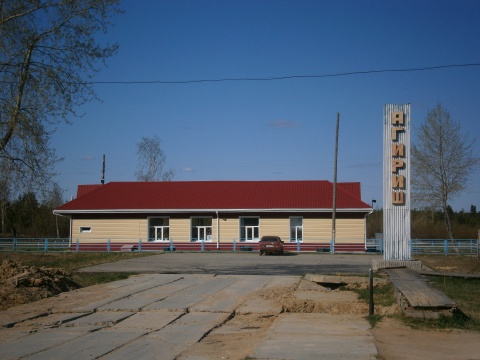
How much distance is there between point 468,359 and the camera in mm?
7891

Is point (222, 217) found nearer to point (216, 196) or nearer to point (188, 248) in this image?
point (216, 196)

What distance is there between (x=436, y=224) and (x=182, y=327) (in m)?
41.3

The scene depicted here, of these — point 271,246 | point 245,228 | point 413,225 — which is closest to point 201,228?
point 245,228

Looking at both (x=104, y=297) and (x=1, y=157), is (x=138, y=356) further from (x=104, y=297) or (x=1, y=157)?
(x=1, y=157)

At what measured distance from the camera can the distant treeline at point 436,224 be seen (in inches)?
1764

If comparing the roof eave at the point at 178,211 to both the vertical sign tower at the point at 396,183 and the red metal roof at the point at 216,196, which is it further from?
the vertical sign tower at the point at 396,183

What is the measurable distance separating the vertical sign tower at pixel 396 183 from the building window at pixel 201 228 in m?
27.8

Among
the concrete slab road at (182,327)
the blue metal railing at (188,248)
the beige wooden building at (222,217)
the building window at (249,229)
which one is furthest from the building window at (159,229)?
the concrete slab road at (182,327)

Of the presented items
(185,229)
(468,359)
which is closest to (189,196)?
(185,229)

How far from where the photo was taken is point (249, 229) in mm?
46125

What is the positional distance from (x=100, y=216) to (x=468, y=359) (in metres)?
42.1

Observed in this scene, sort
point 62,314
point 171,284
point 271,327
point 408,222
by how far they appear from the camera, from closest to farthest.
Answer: point 271,327, point 62,314, point 171,284, point 408,222

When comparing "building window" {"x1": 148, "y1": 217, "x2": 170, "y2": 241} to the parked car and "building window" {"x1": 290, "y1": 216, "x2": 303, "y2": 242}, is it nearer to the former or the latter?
"building window" {"x1": 290, "y1": 216, "x2": 303, "y2": 242}

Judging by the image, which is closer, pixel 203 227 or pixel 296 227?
pixel 296 227
